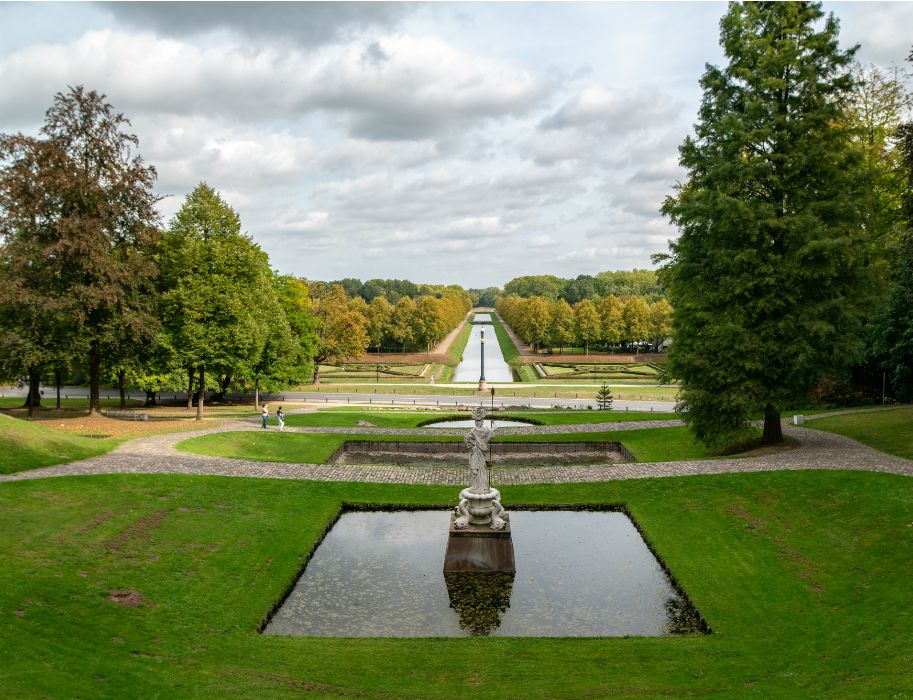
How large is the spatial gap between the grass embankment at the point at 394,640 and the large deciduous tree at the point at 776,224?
4426 mm

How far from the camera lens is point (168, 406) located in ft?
164

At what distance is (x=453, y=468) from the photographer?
27.6 m

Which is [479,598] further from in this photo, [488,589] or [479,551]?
[479,551]

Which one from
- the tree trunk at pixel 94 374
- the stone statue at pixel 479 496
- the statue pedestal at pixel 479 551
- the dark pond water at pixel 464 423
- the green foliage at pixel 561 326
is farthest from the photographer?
the green foliage at pixel 561 326

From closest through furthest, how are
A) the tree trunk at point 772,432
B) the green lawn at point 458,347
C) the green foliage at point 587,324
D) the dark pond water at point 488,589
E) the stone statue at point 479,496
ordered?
the dark pond water at point 488,589 → the stone statue at point 479,496 → the tree trunk at point 772,432 → the green foliage at point 587,324 → the green lawn at point 458,347

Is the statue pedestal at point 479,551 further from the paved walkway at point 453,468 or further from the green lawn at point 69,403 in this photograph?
the green lawn at point 69,403

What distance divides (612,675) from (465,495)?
6899 millimetres

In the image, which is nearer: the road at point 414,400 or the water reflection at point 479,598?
the water reflection at point 479,598

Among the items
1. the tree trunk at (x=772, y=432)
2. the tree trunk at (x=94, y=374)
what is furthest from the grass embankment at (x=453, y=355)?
the tree trunk at (x=772, y=432)

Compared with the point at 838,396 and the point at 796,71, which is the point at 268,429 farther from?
the point at 838,396

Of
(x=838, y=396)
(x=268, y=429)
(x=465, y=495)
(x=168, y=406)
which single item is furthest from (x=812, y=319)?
(x=168, y=406)

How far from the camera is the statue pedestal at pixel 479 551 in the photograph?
1680 cm

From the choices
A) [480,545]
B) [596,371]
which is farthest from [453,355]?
[480,545]

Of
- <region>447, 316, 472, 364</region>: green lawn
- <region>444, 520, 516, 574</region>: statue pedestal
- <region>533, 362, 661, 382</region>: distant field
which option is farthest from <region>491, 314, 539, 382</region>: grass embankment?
<region>444, 520, 516, 574</region>: statue pedestal
